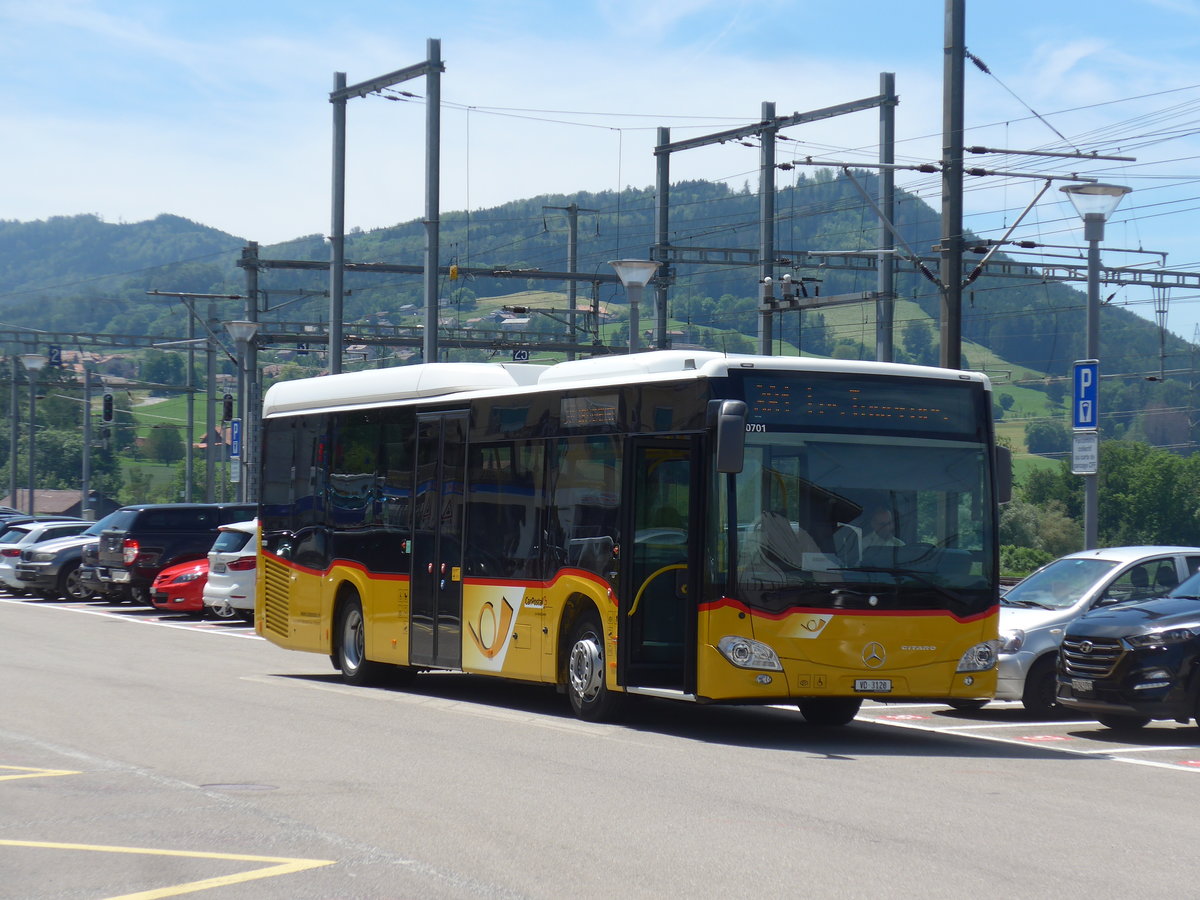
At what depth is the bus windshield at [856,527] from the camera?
41.4 feet

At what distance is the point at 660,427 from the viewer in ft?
43.4

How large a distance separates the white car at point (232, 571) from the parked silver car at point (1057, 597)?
14520 mm

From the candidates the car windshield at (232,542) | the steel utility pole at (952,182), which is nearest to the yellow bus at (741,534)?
the steel utility pole at (952,182)

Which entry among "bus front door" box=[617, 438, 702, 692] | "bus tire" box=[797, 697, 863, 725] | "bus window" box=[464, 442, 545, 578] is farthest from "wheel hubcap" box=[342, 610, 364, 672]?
"bus tire" box=[797, 697, 863, 725]

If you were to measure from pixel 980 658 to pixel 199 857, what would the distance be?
723 cm

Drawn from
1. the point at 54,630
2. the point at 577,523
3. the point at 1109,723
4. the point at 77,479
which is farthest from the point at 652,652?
the point at 77,479

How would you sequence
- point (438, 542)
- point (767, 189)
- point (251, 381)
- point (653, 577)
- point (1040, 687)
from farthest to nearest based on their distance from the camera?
point (251, 381) < point (767, 189) < point (438, 542) < point (1040, 687) < point (653, 577)

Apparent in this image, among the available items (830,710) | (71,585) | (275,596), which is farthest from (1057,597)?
(71,585)

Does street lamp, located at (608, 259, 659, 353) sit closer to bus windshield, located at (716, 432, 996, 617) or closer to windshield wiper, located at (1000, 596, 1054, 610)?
windshield wiper, located at (1000, 596, 1054, 610)

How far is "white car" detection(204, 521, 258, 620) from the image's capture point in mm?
27469

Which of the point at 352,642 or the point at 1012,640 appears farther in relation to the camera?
the point at 352,642

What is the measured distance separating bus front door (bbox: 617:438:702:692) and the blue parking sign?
343 inches

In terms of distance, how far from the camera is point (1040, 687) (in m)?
15.6

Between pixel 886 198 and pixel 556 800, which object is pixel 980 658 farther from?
pixel 886 198
